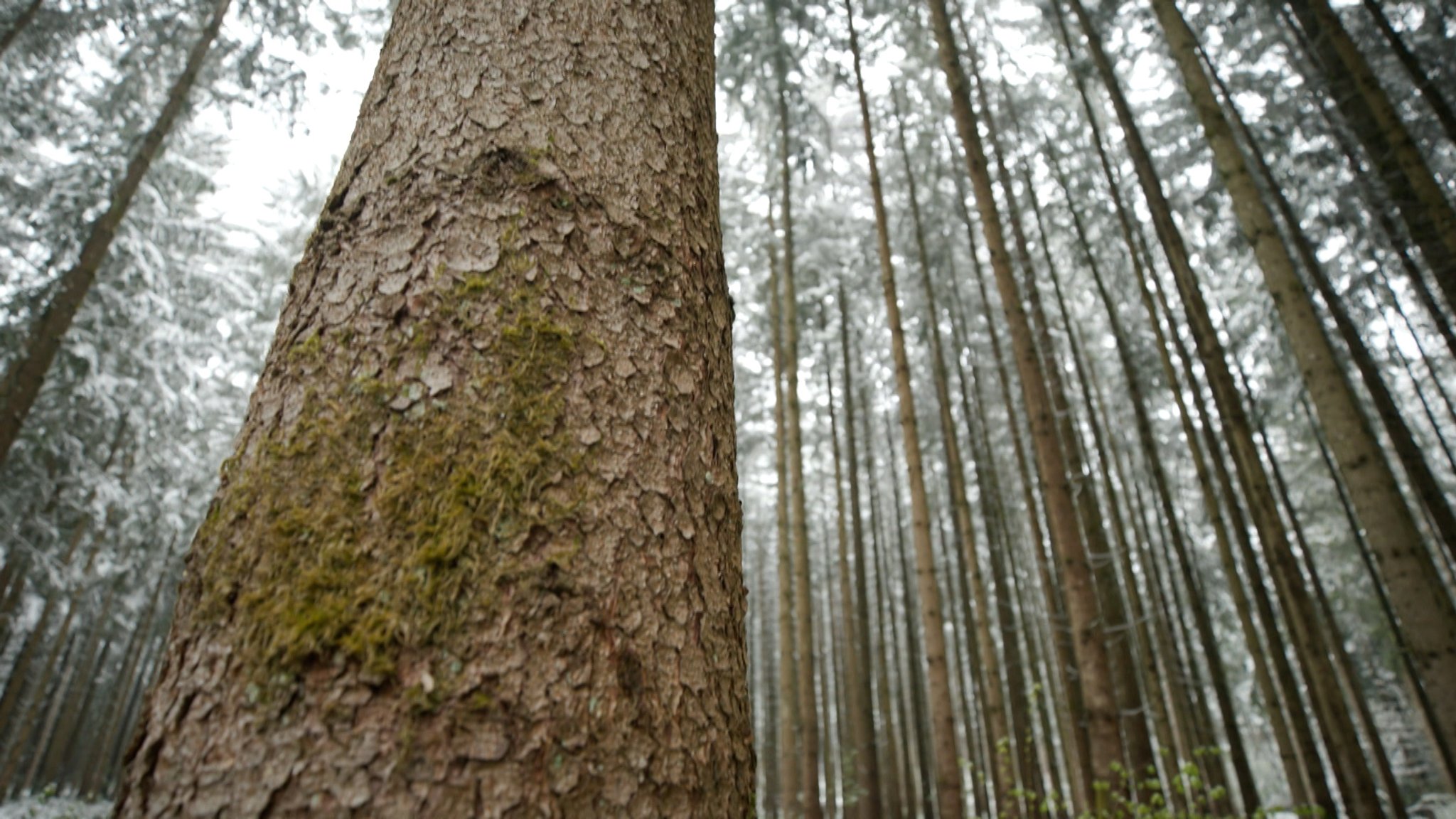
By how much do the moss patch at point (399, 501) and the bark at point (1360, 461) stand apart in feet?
12.7

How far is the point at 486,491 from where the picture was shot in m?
0.76

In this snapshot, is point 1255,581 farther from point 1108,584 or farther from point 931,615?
point 931,615

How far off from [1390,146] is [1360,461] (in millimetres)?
3527

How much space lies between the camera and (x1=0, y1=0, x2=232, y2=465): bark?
5699 millimetres

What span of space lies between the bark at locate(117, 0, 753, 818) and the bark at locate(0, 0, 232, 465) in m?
6.98

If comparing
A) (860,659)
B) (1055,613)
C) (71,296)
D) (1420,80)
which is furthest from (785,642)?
(1420,80)

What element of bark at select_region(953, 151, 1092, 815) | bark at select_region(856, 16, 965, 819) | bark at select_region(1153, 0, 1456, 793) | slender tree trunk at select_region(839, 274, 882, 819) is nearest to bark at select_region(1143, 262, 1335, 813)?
bark at select_region(953, 151, 1092, 815)

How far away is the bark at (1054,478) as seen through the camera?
418cm

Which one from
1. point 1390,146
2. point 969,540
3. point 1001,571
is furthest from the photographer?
point 1001,571

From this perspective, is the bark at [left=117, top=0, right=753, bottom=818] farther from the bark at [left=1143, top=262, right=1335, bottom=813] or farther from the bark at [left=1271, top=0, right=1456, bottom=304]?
the bark at [left=1143, top=262, right=1335, bottom=813]

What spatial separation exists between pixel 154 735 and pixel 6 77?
13.3 m

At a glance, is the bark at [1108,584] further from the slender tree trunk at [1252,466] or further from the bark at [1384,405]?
the bark at [1384,405]

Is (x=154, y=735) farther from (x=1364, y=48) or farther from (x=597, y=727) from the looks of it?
(x=1364, y=48)

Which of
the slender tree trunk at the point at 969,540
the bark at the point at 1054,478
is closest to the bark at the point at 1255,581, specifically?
the slender tree trunk at the point at 969,540
